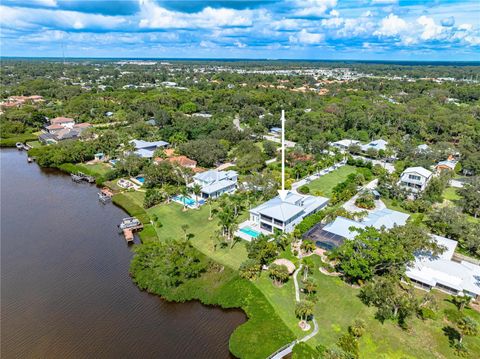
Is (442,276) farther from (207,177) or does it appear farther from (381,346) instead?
(207,177)

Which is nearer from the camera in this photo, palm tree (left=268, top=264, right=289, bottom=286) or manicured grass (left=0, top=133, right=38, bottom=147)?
palm tree (left=268, top=264, right=289, bottom=286)

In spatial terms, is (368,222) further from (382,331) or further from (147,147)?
(147,147)

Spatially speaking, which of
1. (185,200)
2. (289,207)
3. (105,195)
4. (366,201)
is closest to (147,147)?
(105,195)

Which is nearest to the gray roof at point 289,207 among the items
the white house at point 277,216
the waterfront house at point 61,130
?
the white house at point 277,216

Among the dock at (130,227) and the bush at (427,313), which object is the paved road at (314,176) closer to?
the dock at (130,227)

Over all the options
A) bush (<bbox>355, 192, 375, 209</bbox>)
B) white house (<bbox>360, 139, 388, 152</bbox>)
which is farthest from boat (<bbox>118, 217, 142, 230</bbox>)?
white house (<bbox>360, 139, 388, 152</bbox>)

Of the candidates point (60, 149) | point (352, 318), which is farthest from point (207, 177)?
point (60, 149)

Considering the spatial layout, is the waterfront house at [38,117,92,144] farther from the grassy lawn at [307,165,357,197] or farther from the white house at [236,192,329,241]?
the grassy lawn at [307,165,357,197]
